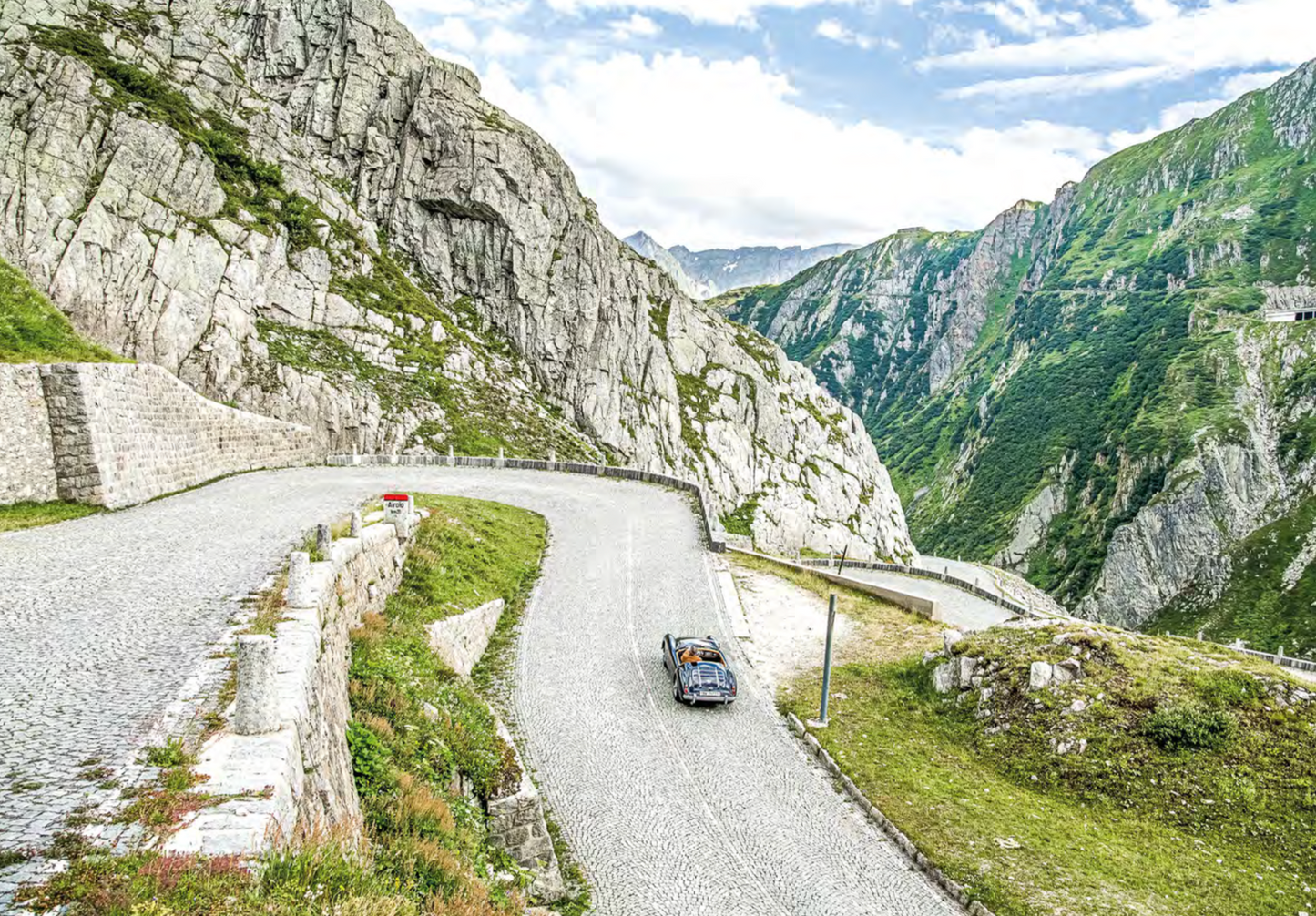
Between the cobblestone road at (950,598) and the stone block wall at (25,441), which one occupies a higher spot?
the stone block wall at (25,441)

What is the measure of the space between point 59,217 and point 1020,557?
169764 millimetres

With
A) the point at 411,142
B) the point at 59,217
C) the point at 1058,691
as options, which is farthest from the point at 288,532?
the point at 411,142

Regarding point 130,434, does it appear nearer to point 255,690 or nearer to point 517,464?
point 255,690

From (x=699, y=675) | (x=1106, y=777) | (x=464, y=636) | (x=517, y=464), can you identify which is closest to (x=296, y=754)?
(x=464, y=636)

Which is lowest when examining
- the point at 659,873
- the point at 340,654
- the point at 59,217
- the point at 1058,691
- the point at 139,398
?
the point at 659,873

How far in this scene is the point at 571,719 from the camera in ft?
54.4

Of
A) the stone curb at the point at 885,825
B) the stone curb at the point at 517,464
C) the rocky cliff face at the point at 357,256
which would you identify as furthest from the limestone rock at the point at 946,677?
the rocky cliff face at the point at 357,256

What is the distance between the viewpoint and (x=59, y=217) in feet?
161

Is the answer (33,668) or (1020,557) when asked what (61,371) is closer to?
(33,668)

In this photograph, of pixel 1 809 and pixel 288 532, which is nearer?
pixel 1 809

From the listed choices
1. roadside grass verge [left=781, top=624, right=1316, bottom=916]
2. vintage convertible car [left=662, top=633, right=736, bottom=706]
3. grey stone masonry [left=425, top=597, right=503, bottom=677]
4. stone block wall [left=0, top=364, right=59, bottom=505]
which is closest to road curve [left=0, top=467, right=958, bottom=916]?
vintage convertible car [left=662, top=633, right=736, bottom=706]

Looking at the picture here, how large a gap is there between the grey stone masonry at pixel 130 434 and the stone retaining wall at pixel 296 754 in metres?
12.2

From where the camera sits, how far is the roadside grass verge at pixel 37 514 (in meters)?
16.9

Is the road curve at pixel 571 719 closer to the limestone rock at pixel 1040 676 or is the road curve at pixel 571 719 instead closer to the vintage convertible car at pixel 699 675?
the vintage convertible car at pixel 699 675
